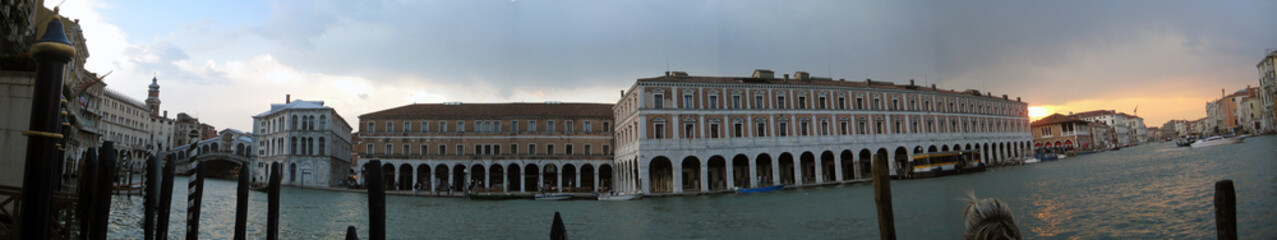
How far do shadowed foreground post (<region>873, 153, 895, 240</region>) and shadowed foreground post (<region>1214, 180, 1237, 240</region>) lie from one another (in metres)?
3.46

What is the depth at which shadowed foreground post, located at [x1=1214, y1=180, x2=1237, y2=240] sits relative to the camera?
7007 millimetres

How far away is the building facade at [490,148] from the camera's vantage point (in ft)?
159

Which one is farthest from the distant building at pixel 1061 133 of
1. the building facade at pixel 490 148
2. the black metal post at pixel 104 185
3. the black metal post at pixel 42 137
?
the black metal post at pixel 42 137

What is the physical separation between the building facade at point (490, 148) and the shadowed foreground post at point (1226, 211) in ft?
139

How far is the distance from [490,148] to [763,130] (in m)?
22.6

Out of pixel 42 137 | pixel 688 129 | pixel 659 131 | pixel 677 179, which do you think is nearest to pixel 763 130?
pixel 688 129

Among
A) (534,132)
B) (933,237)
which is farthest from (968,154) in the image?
(933,237)

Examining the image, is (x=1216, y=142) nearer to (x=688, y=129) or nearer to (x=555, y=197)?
(x=688, y=129)

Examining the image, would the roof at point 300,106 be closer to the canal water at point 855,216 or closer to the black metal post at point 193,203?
the canal water at point 855,216

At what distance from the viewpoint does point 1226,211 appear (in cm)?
706

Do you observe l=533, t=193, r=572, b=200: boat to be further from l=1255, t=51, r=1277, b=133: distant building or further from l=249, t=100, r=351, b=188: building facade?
l=1255, t=51, r=1277, b=133: distant building

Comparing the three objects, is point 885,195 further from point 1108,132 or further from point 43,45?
point 1108,132

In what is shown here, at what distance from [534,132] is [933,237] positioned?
126ft

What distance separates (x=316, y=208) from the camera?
27.6m
